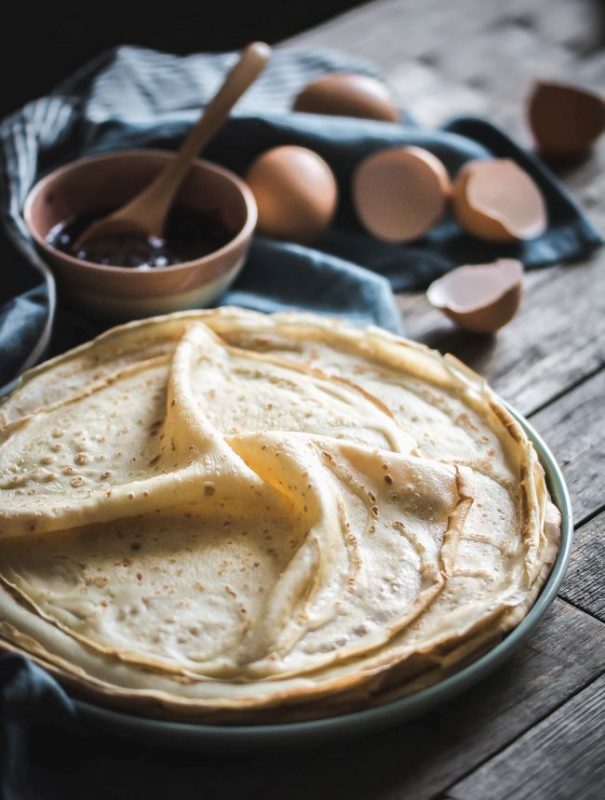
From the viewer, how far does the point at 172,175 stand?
2.11m

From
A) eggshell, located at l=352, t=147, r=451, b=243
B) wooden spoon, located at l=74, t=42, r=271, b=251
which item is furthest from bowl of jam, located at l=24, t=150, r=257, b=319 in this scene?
eggshell, located at l=352, t=147, r=451, b=243

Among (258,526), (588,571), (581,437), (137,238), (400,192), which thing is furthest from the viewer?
(400,192)

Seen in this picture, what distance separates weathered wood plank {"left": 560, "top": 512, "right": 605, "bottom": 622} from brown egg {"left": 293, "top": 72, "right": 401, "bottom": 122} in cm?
130

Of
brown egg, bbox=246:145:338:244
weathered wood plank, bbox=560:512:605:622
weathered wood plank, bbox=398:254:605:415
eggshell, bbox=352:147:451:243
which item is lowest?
weathered wood plank, bbox=398:254:605:415

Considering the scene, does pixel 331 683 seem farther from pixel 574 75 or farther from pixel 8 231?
pixel 574 75

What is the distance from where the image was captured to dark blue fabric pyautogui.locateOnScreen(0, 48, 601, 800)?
2008 mm

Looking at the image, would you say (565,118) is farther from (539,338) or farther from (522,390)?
(522,390)

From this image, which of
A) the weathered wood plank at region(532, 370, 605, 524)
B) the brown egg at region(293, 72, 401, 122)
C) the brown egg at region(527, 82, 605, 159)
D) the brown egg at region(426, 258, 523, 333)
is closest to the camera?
the weathered wood plank at region(532, 370, 605, 524)

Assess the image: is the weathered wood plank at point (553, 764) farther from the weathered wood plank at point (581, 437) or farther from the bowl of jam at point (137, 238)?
the bowl of jam at point (137, 238)

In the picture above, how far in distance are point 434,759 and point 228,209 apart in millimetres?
1298

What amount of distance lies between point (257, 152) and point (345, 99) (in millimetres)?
292

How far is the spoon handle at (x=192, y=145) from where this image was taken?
206 centimetres

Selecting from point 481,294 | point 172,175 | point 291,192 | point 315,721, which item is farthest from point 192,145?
point 315,721

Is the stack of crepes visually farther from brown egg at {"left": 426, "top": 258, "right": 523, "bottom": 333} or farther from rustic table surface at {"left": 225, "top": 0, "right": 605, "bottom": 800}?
brown egg at {"left": 426, "top": 258, "right": 523, "bottom": 333}
